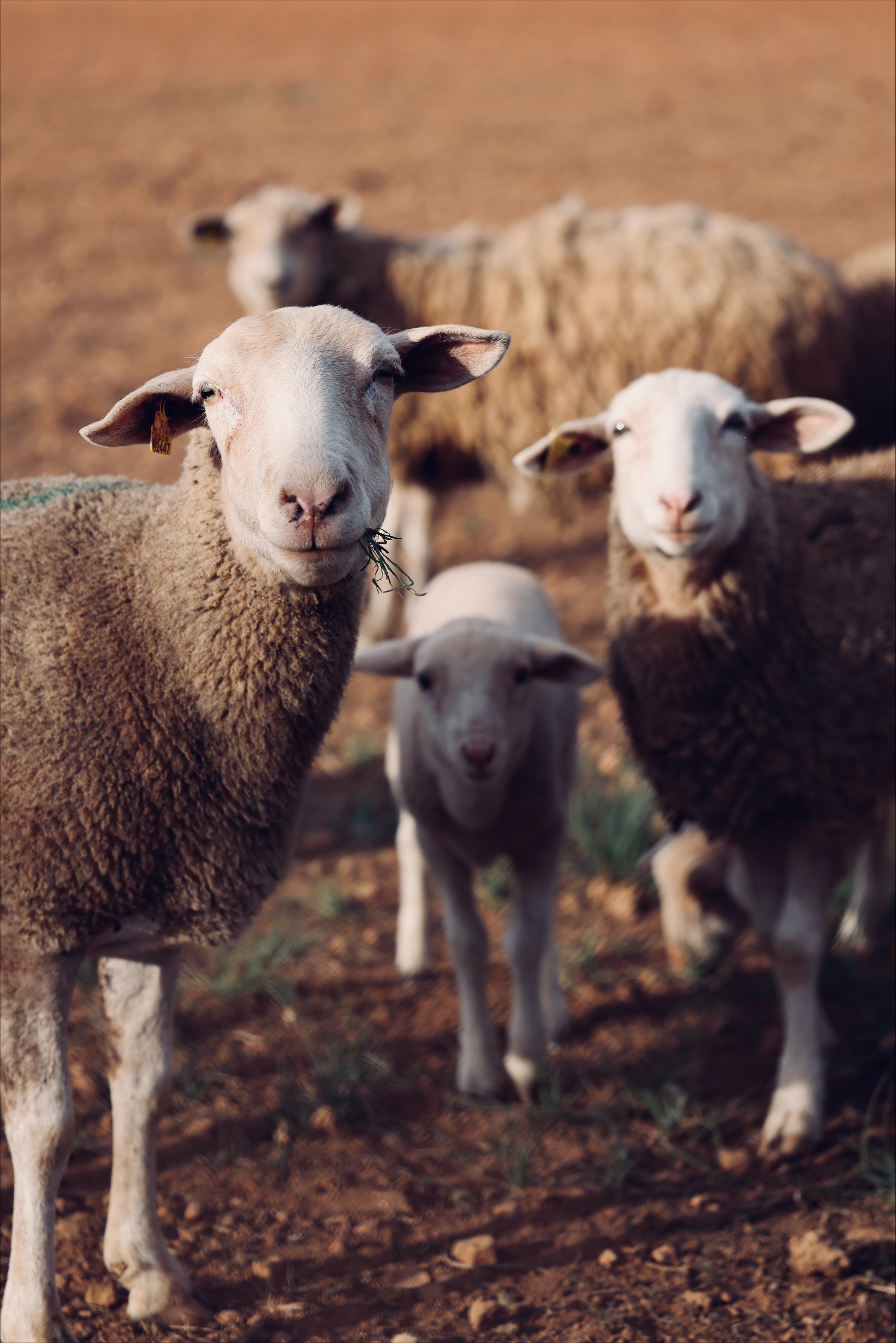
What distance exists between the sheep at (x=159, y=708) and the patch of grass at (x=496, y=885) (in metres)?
1.99

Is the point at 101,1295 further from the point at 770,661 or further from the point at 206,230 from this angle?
the point at 206,230

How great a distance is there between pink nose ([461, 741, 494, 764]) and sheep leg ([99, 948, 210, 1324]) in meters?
0.90

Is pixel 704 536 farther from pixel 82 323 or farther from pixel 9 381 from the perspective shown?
pixel 82 323

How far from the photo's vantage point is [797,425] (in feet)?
12.2

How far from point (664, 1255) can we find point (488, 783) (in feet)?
4.09

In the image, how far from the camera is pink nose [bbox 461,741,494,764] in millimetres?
3469

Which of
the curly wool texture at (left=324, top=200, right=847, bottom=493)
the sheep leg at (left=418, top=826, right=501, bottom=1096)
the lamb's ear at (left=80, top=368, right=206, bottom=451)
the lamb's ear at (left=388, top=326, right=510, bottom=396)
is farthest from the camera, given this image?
the curly wool texture at (left=324, top=200, right=847, bottom=493)

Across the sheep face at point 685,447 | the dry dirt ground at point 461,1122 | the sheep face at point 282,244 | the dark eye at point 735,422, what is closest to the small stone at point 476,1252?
the dry dirt ground at point 461,1122

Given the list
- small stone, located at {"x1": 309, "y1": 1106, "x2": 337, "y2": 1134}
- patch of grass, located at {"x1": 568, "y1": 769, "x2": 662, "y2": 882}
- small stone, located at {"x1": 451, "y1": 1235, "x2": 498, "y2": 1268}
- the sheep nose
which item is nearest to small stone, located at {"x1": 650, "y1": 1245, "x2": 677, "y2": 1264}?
small stone, located at {"x1": 451, "y1": 1235, "x2": 498, "y2": 1268}

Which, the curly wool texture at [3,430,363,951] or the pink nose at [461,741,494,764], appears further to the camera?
the pink nose at [461,741,494,764]

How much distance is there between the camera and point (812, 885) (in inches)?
149

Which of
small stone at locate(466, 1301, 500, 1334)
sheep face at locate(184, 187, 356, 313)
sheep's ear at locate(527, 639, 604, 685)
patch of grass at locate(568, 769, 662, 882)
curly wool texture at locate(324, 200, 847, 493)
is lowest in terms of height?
small stone at locate(466, 1301, 500, 1334)

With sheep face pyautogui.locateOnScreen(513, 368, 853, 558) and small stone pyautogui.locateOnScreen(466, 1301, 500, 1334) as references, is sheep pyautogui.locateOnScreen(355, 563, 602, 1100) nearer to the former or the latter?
sheep face pyautogui.locateOnScreen(513, 368, 853, 558)

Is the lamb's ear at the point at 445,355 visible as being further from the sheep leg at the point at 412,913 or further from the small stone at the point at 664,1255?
the small stone at the point at 664,1255
